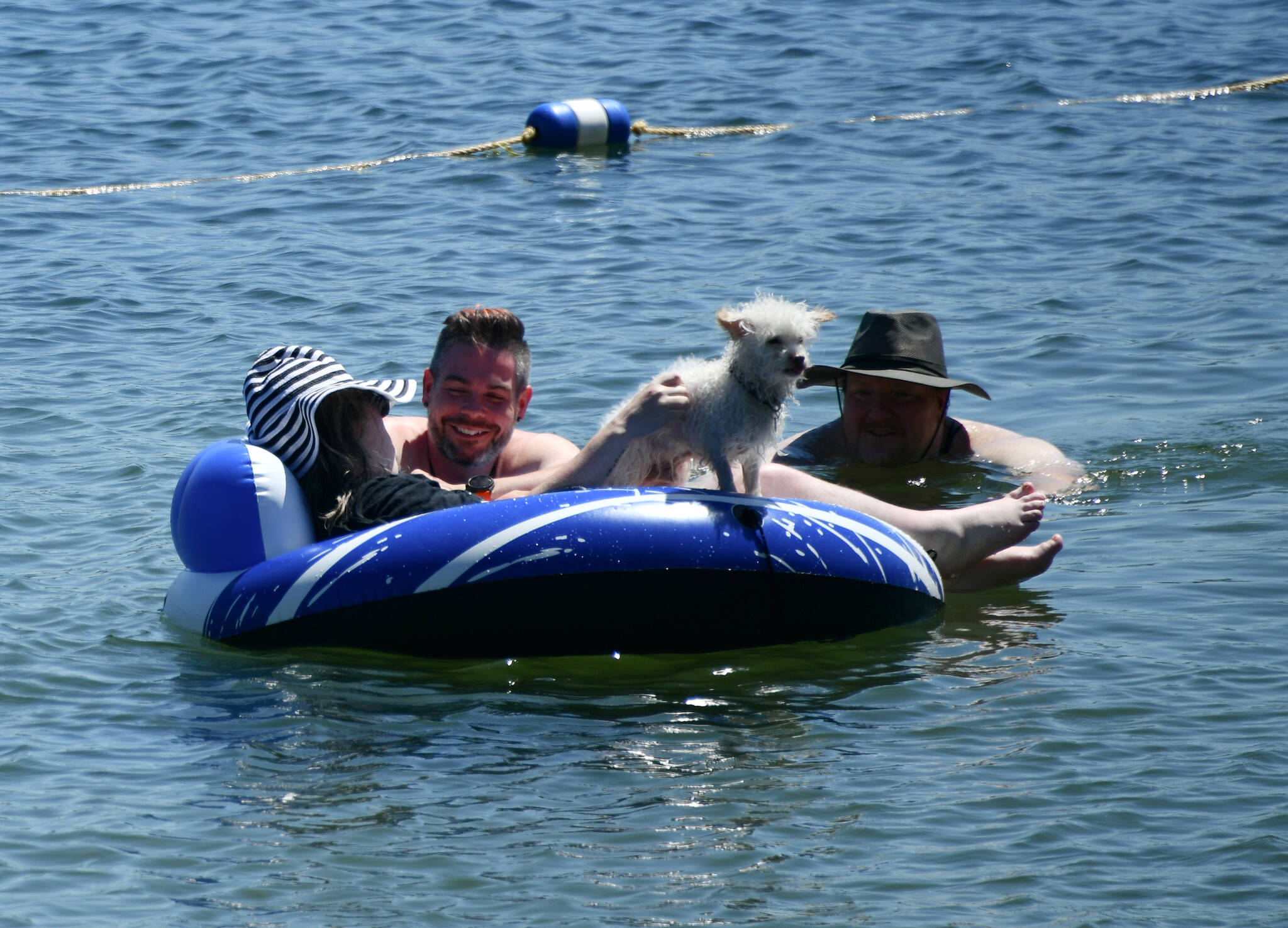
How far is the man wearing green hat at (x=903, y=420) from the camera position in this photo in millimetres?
7199

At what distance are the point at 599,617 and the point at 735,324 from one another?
1.06 m

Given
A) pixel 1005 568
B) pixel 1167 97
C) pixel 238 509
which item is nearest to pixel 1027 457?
pixel 1005 568

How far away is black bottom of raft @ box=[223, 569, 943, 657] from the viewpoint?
16.3ft

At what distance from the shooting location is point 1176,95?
16.7 m

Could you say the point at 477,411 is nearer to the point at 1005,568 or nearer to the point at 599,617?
Result: the point at 599,617

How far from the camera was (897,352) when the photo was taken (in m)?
7.18

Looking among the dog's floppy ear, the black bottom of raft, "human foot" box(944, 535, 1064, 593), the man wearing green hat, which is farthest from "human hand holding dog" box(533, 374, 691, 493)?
the man wearing green hat

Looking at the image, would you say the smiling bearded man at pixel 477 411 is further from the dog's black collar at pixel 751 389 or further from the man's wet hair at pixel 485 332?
the dog's black collar at pixel 751 389

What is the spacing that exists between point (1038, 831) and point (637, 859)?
42.1 inches

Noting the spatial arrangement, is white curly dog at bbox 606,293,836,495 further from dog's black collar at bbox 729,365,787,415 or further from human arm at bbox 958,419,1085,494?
human arm at bbox 958,419,1085,494

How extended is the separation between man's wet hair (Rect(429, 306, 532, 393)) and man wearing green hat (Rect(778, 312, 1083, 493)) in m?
1.73

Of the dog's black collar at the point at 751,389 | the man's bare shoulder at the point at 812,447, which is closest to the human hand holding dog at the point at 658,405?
the dog's black collar at the point at 751,389

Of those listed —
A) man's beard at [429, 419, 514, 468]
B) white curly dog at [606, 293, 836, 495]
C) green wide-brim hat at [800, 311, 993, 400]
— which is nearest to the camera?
white curly dog at [606, 293, 836, 495]

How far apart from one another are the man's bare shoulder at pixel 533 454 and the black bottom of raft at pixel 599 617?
1.09 m
